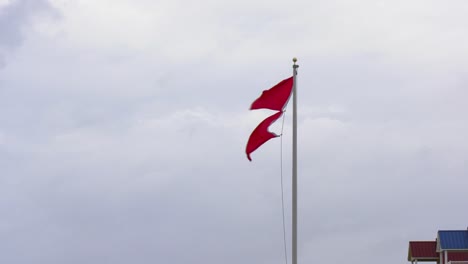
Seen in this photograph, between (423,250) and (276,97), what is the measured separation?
160 feet

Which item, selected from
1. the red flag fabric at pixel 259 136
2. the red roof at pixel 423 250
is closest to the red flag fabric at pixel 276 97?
the red flag fabric at pixel 259 136

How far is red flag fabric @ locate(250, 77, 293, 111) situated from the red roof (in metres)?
47.9

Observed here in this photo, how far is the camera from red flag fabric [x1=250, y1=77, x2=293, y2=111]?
102 ft

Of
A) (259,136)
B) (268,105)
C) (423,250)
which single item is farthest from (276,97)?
(423,250)

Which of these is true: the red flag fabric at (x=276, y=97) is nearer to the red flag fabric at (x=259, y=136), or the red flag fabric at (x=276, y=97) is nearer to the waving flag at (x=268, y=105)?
the waving flag at (x=268, y=105)

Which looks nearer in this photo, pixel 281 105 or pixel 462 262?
pixel 281 105

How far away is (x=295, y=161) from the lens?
99.9ft

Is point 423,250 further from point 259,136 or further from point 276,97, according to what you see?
point 259,136

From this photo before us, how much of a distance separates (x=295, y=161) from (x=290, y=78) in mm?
2843

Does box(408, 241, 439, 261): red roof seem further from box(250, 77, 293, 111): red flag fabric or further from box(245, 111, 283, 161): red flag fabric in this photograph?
box(245, 111, 283, 161): red flag fabric

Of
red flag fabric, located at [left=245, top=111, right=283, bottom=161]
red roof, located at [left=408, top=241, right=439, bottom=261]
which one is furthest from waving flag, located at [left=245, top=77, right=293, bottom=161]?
red roof, located at [left=408, top=241, right=439, bottom=261]

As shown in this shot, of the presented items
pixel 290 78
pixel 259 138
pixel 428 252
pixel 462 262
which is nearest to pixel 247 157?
pixel 259 138

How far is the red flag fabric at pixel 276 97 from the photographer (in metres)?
31.2

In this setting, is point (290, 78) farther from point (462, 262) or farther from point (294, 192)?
point (462, 262)
